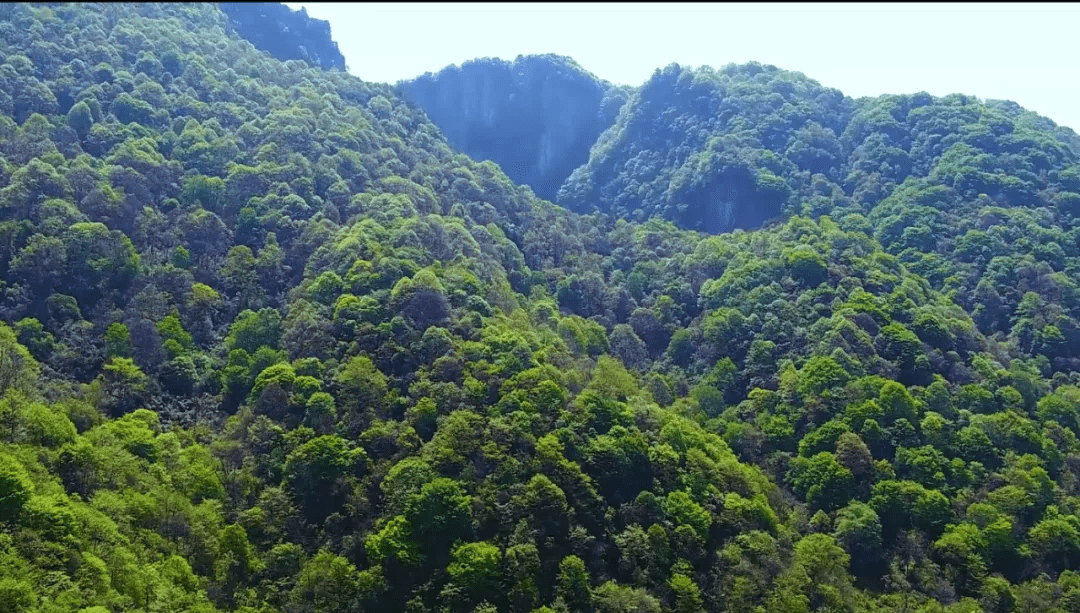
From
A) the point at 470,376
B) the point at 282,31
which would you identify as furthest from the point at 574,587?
the point at 282,31

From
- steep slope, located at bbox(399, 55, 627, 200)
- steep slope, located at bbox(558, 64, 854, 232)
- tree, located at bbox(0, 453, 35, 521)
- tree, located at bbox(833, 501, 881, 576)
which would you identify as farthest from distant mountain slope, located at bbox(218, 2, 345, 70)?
tree, located at bbox(833, 501, 881, 576)

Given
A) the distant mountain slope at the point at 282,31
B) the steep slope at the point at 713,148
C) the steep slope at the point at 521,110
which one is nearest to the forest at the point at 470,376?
the steep slope at the point at 713,148

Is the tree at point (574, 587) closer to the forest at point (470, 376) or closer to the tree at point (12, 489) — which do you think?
the forest at point (470, 376)

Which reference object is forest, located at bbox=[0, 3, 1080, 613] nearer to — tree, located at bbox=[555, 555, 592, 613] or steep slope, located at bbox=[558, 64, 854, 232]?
tree, located at bbox=[555, 555, 592, 613]

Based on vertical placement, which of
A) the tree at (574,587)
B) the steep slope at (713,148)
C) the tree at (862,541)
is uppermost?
the steep slope at (713,148)

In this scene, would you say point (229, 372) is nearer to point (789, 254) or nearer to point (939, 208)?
point (789, 254)
